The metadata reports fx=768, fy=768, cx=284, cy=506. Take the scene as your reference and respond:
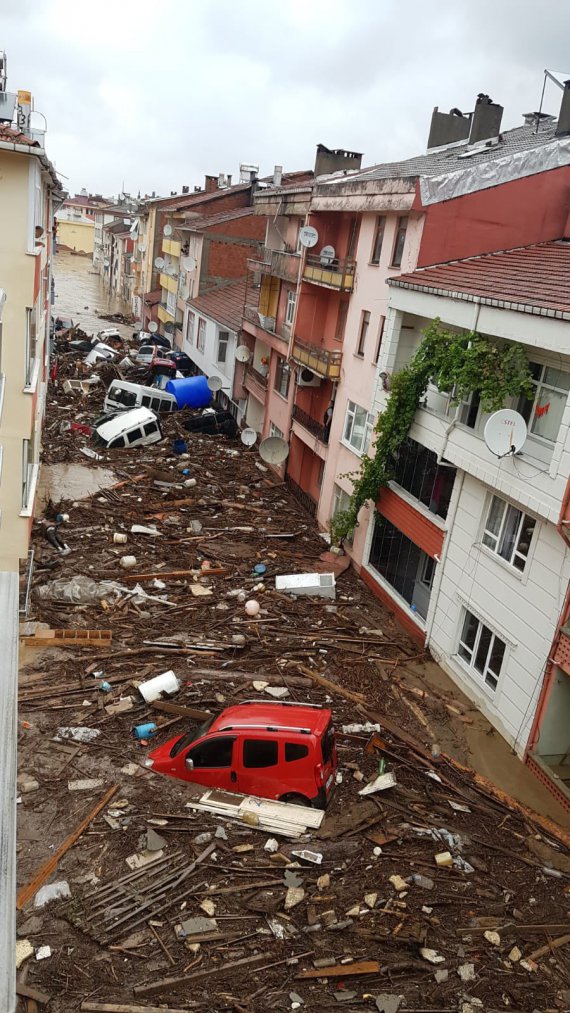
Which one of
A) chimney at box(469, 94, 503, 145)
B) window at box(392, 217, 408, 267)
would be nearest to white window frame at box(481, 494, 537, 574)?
window at box(392, 217, 408, 267)

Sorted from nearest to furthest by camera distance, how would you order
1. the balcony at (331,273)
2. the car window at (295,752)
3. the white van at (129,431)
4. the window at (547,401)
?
1. the car window at (295,752)
2. the window at (547,401)
3. the balcony at (331,273)
4. the white van at (129,431)

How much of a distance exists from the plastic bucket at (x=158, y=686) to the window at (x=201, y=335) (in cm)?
3264

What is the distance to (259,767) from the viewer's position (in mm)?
11906

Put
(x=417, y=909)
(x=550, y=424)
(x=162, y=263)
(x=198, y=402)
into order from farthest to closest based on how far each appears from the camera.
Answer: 1. (x=162, y=263)
2. (x=198, y=402)
3. (x=550, y=424)
4. (x=417, y=909)

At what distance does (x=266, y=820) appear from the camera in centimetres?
1128

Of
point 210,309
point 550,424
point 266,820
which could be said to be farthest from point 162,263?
point 266,820

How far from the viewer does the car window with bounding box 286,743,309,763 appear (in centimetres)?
1154

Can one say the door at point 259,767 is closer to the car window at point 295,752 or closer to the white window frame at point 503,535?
the car window at point 295,752

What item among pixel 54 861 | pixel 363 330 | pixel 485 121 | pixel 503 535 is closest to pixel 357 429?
pixel 363 330

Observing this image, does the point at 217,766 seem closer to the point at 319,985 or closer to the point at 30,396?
the point at 319,985

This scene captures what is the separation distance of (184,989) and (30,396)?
1187cm

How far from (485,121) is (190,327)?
2731 centimetres

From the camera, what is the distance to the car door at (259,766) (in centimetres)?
1178

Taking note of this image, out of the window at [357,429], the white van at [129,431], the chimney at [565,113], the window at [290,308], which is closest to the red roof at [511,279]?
the chimney at [565,113]
